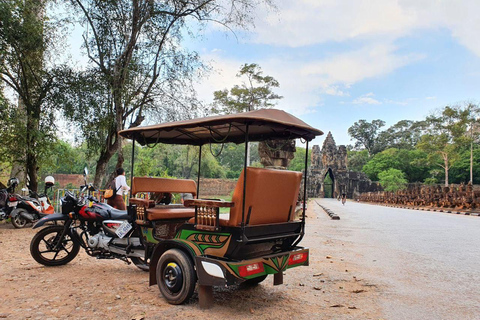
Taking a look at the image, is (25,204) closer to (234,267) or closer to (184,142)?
(184,142)

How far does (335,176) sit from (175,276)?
54.1m

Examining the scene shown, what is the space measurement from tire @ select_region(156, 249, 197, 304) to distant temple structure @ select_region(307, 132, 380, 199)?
51.9m

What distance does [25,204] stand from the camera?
1021cm

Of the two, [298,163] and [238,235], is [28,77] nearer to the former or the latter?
[238,235]

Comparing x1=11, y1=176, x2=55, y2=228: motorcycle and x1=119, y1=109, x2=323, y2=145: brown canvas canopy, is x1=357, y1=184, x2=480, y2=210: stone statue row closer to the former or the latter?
x1=119, y1=109, x2=323, y2=145: brown canvas canopy

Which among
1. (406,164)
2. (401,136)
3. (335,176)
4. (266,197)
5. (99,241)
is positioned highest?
(401,136)

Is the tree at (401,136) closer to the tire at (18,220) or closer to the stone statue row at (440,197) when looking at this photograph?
the stone statue row at (440,197)

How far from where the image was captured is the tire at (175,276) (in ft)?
13.1

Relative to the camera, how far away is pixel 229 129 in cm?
456

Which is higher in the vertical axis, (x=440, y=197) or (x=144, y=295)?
(x=440, y=197)

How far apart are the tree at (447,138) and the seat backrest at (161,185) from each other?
4810 cm

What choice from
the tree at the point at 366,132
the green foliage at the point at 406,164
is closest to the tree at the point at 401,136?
the tree at the point at 366,132

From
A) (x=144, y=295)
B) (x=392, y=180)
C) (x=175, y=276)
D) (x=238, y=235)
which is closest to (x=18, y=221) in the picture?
(x=144, y=295)

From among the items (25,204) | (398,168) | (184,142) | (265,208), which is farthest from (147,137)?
(398,168)
